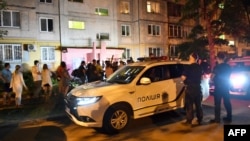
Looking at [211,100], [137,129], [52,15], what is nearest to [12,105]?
[137,129]

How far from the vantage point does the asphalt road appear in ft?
21.4

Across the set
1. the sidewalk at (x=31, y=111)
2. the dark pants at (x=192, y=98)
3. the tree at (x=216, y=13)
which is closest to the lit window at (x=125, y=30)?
the tree at (x=216, y=13)

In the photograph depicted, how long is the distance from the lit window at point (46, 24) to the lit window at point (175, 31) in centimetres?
1490

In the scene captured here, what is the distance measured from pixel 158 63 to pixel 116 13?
73.9 feet

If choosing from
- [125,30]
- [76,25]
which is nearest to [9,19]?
[76,25]

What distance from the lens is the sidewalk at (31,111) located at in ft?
30.3

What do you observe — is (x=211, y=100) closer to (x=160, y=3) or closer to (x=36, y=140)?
(x=36, y=140)

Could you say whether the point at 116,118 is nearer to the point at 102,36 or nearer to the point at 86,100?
the point at 86,100

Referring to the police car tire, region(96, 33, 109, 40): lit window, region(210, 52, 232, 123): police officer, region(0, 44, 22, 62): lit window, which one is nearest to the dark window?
region(96, 33, 109, 40): lit window

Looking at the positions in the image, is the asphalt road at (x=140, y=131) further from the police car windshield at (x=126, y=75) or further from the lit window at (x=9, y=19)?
the lit window at (x=9, y=19)

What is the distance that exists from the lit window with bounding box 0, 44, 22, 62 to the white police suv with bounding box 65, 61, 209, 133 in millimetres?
16499

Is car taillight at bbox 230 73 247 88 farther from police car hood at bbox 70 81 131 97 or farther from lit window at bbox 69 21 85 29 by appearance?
lit window at bbox 69 21 85 29

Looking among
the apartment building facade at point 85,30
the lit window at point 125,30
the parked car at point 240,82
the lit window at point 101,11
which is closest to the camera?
the parked car at point 240,82

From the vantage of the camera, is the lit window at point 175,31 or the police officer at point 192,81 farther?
the lit window at point 175,31
